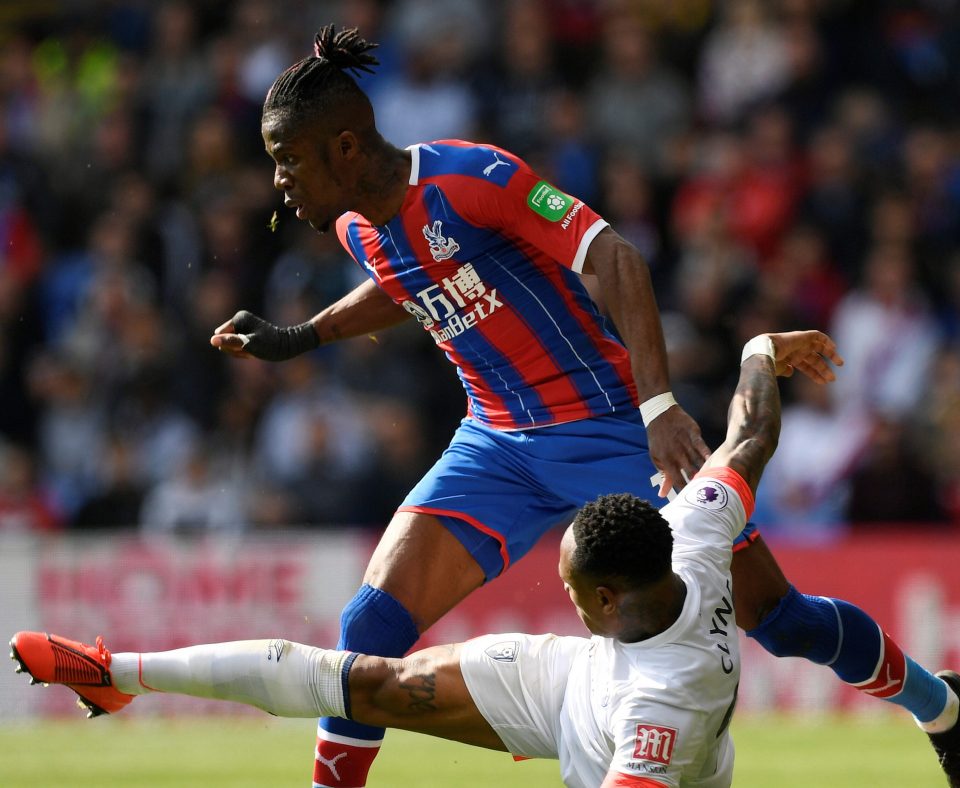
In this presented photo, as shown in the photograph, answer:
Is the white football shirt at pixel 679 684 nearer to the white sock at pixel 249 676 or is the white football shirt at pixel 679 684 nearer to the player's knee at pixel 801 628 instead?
the white sock at pixel 249 676

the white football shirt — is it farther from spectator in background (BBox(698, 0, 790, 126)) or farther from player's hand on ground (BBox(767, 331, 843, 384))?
spectator in background (BBox(698, 0, 790, 126))

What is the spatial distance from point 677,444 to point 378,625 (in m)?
1.29

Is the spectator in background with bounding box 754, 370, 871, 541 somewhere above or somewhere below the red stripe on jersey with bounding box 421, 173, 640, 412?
below

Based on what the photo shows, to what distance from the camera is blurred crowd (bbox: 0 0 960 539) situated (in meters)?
12.2

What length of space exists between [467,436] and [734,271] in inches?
260

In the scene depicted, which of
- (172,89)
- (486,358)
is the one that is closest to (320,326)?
(486,358)

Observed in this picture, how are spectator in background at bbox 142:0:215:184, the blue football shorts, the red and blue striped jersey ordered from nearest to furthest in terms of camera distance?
the red and blue striped jersey < the blue football shorts < spectator in background at bbox 142:0:215:184

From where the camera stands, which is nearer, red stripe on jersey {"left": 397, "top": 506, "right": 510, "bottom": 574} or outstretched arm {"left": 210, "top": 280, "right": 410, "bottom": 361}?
red stripe on jersey {"left": 397, "top": 506, "right": 510, "bottom": 574}

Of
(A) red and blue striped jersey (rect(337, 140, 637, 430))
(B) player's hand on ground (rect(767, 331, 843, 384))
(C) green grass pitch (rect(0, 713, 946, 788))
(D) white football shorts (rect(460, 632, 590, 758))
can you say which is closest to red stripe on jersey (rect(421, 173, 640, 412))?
(A) red and blue striped jersey (rect(337, 140, 637, 430))

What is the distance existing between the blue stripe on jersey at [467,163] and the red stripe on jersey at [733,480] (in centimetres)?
131

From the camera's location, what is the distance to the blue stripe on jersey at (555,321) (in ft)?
19.8

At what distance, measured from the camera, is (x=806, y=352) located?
5.87 metres

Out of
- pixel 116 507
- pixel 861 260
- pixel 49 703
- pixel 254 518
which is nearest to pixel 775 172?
pixel 861 260

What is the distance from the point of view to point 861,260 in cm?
1289
